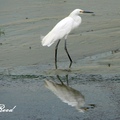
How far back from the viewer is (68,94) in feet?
24.8

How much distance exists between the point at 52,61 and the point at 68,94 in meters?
2.55

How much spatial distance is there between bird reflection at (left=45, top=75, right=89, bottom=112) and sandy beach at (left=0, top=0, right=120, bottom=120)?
0.10 metres

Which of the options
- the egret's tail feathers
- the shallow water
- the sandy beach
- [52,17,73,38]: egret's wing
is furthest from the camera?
[52,17,73,38]: egret's wing

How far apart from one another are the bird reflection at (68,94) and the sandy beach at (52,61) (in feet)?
0.33

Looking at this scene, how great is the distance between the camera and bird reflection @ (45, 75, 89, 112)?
693 centimetres

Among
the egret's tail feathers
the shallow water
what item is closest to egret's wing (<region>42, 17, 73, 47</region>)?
the egret's tail feathers

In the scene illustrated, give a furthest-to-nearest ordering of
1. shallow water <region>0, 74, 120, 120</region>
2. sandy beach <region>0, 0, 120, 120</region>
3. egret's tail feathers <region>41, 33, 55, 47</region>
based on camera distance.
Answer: egret's tail feathers <region>41, 33, 55, 47</region>, sandy beach <region>0, 0, 120, 120</region>, shallow water <region>0, 74, 120, 120</region>

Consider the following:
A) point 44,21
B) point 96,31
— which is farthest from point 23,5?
point 96,31

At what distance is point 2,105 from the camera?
709 cm

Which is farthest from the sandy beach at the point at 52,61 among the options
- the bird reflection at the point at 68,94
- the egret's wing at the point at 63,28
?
the egret's wing at the point at 63,28

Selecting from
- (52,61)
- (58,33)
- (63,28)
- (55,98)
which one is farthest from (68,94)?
(63,28)

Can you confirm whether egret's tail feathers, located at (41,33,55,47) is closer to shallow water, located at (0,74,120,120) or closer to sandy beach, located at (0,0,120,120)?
sandy beach, located at (0,0,120,120)

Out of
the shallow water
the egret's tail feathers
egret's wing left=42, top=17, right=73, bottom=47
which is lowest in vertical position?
the shallow water

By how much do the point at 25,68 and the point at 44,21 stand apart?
5.37m
